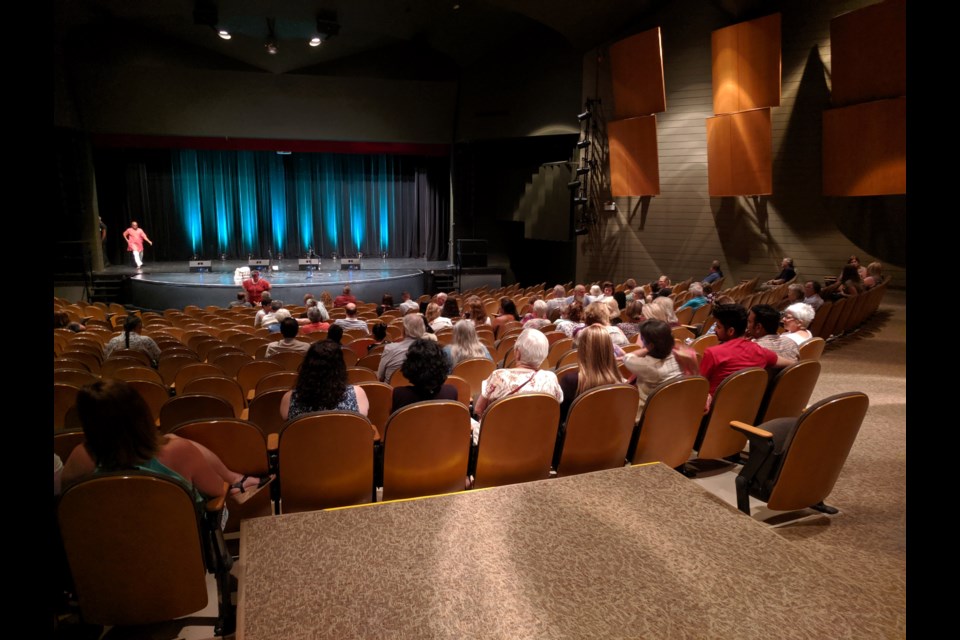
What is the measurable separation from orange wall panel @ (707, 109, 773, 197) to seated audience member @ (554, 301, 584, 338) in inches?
282

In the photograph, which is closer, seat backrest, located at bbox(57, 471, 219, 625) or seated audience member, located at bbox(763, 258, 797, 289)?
seat backrest, located at bbox(57, 471, 219, 625)

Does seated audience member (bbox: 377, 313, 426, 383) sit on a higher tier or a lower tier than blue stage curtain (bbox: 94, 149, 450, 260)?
lower

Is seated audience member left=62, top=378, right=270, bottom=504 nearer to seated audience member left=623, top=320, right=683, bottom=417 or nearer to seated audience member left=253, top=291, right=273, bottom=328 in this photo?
seated audience member left=623, top=320, right=683, bottom=417

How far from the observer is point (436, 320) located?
7180mm

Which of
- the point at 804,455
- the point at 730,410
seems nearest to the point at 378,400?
the point at 730,410

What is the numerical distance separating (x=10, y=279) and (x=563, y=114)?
16.1 meters

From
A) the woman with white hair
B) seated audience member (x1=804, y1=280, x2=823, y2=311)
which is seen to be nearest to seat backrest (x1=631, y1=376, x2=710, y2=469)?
the woman with white hair

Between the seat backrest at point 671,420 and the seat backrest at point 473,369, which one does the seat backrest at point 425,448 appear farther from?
the seat backrest at point 473,369

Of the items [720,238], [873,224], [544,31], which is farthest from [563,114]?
[873,224]

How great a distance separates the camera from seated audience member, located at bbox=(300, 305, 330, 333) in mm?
7235

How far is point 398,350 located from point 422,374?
1.35 metres

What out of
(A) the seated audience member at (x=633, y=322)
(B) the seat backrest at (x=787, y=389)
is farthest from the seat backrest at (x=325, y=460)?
(A) the seated audience member at (x=633, y=322)

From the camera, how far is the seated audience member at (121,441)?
2.13 m

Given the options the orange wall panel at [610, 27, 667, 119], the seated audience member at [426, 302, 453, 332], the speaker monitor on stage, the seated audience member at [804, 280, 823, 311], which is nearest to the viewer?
the seated audience member at [426, 302, 453, 332]
